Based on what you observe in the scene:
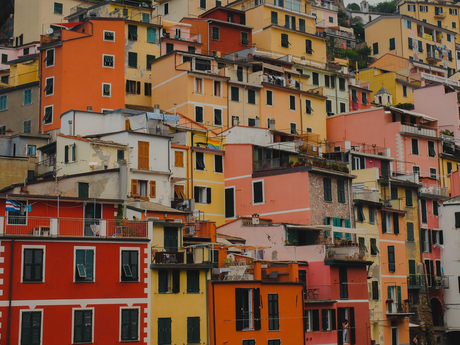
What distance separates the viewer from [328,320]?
48281 mm

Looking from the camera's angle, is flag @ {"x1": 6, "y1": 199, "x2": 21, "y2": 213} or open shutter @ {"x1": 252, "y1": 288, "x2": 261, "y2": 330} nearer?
flag @ {"x1": 6, "y1": 199, "x2": 21, "y2": 213}

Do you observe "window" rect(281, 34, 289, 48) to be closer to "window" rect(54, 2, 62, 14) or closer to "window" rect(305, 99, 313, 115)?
"window" rect(305, 99, 313, 115)

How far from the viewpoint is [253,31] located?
8606cm

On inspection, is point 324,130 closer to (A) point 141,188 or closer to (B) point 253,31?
(B) point 253,31

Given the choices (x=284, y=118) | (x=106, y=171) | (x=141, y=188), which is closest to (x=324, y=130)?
(x=284, y=118)

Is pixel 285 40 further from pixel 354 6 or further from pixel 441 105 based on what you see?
pixel 354 6

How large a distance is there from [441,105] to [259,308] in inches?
1884

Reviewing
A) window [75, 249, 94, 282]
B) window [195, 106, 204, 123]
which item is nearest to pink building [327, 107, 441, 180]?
window [195, 106, 204, 123]

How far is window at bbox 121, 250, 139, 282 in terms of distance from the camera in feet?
130

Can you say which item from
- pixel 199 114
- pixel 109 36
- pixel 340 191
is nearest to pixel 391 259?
pixel 340 191

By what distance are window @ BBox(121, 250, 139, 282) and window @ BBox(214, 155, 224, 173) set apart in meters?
20.9

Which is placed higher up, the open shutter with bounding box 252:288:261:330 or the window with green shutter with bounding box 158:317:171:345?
the open shutter with bounding box 252:288:261:330

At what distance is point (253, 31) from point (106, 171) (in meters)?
41.5

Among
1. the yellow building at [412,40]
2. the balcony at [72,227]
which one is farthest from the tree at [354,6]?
the balcony at [72,227]
